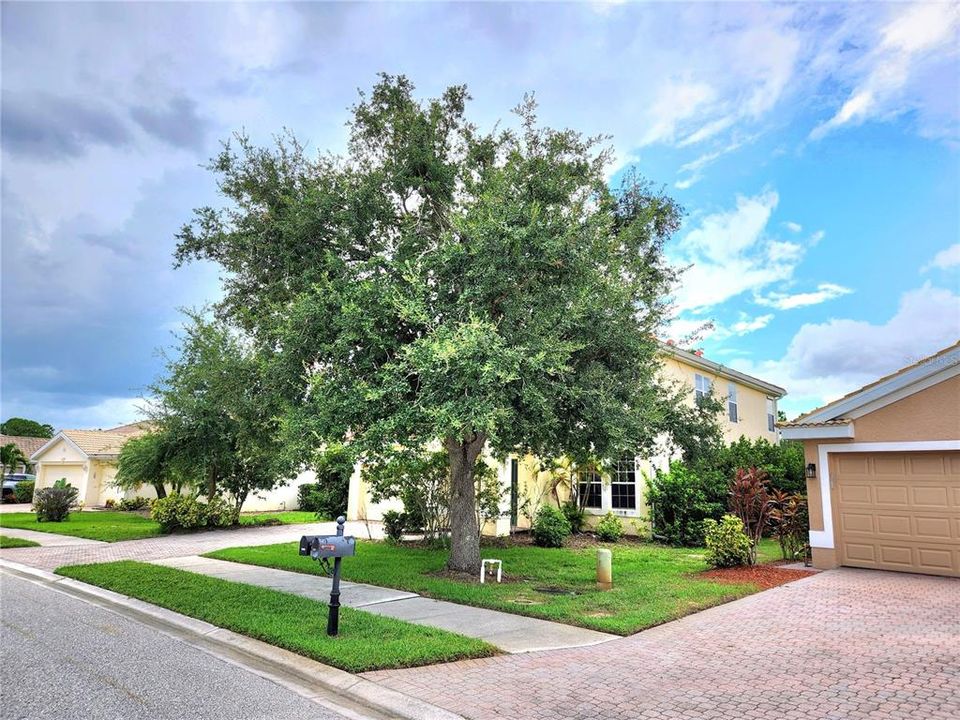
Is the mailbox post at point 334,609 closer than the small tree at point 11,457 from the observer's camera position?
Yes

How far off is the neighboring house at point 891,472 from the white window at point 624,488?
6.04m

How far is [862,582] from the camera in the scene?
9945 mm

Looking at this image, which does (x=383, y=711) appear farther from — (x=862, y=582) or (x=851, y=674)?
(x=862, y=582)

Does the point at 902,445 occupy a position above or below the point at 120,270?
below

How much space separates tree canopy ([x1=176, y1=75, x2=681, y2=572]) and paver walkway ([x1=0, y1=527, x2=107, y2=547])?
8.89 m

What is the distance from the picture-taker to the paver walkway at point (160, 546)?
13.2 meters

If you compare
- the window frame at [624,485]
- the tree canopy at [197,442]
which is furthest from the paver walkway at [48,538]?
the window frame at [624,485]

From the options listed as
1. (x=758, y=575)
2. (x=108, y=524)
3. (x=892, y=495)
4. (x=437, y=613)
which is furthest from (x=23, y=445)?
(x=892, y=495)

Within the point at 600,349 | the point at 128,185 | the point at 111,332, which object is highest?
the point at 128,185

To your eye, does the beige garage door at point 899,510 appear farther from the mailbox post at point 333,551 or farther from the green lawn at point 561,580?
the mailbox post at point 333,551

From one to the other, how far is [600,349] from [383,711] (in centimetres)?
683

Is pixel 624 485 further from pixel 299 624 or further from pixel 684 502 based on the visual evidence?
pixel 299 624

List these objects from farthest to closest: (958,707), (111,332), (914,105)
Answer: (111,332) → (914,105) → (958,707)

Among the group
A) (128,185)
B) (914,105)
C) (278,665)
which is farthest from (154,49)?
(914,105)
